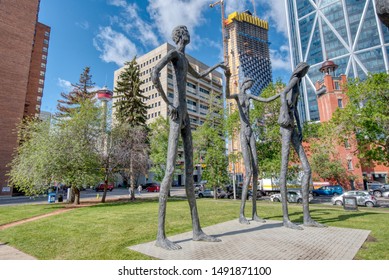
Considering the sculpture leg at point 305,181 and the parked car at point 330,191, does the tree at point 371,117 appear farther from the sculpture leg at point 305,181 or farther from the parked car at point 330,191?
the parked car at point 330,191

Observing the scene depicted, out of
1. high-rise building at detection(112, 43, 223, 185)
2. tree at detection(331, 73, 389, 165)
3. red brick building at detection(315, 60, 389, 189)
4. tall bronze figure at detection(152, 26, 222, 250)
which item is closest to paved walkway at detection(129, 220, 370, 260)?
tall bronze figure at detection(152, 26, 222, 250)

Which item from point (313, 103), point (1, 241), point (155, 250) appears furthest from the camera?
point (313, 103)

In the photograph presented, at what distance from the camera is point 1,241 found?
6469mm

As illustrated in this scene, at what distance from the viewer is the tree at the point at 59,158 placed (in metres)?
15.1

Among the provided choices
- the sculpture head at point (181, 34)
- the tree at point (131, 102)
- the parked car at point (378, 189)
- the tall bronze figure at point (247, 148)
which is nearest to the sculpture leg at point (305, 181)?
the tall bronze figure at point (247, 148)

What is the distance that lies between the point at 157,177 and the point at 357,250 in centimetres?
2410

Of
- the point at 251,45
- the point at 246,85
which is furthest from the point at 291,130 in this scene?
the point at 251,45

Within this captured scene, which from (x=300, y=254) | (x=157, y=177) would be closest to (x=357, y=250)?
(x=300, y=254)

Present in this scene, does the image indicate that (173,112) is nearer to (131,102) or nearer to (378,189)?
(131,102)

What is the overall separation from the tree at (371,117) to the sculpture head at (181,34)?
664 inches

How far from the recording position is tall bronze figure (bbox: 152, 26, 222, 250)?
5324mm

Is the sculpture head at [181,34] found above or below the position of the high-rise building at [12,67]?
below

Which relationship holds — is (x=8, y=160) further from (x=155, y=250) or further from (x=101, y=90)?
(x=155, y=250)

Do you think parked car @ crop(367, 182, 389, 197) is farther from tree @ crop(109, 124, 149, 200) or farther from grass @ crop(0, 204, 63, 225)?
grass @ crop(0, 204, 63, 225)
